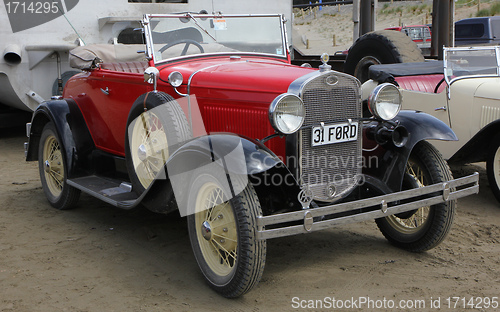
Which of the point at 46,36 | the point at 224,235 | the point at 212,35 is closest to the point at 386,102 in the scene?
the point at 224,235

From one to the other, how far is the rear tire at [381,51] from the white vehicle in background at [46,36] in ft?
6.97

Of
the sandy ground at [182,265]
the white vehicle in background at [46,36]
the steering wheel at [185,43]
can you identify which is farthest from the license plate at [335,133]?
the white vehicle in background at [46,36]

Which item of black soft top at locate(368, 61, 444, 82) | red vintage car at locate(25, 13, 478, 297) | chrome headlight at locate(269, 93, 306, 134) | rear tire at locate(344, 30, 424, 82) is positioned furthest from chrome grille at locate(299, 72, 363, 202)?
rear tire at locate(344, 30, 424, 82)

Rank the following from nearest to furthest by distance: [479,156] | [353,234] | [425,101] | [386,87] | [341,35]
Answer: [386,87], [353,234], [479,156], [425,101], [341,35]

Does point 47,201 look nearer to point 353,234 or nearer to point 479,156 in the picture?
point 353,234

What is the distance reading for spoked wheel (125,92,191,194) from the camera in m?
3.53

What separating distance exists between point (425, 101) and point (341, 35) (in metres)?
25.4

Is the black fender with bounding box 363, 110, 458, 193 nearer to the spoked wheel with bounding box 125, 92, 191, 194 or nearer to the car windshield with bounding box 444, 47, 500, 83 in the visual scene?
the spoked wheel with bounding box 125, 92, 191, 194

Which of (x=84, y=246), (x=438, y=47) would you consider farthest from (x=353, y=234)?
(x=438, y=47)

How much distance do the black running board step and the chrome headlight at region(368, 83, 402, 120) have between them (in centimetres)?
169

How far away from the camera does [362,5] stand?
9.42 meters

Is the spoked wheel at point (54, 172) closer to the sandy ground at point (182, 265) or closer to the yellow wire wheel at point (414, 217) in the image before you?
the sandy ground at point (182, 265)

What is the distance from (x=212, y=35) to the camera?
14.3 feet

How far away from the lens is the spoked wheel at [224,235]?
9.53ft
